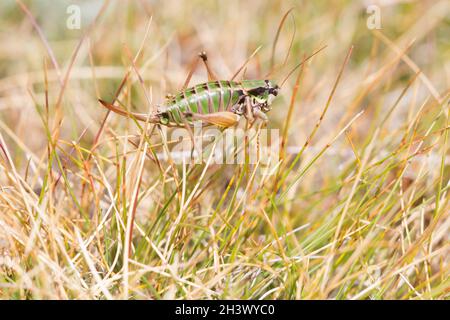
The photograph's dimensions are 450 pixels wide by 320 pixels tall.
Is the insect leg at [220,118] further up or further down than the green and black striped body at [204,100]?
further down

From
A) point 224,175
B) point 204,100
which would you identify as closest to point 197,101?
point 204,100

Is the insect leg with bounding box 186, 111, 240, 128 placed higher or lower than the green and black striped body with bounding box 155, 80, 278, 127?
lower

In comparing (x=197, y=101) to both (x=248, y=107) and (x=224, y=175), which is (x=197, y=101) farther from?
(x=224, y=175)
